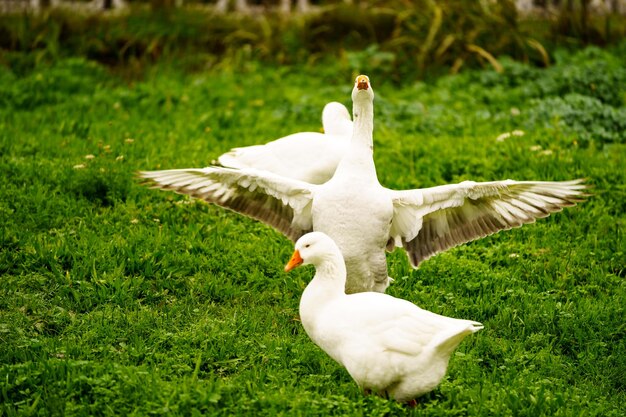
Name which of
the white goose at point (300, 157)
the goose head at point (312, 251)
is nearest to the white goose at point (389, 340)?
the goose head at point (312, 251)

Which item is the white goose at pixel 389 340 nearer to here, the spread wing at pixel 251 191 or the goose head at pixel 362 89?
the spread wing at pixel 251 191

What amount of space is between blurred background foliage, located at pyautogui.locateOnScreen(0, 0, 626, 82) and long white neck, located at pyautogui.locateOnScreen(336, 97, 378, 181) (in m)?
5.81

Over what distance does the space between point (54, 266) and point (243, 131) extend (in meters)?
3.82

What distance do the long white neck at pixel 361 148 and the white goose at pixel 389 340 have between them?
3.94 ft

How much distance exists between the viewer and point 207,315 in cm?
627

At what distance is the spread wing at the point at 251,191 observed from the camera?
618 cm

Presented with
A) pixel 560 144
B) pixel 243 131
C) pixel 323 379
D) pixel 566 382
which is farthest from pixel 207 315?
pixel 560 144

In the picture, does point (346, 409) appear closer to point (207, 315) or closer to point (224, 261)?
point (207, 315)

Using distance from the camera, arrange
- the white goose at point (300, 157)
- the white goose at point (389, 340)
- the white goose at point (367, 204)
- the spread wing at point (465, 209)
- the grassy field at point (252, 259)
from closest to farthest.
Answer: the white goose at point (389, 340)
the grassy field at point (252, 259)
the white goose at point (367, 204)
the spread wing at point (465, 209)
the white goose at point (300, 157)

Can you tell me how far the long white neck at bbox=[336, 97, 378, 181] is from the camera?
5.96m

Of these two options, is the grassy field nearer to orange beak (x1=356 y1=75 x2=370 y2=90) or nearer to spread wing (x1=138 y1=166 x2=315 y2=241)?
spread wing (x1=138 y1=166 x2=315 y2=241)

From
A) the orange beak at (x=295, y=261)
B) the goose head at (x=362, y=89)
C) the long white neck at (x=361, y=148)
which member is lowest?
the orange beak at (x=295, y=261)

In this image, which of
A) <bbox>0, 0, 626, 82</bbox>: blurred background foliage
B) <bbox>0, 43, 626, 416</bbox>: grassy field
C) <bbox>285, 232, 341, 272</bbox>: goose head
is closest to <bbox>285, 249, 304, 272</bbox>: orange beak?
<bbox>285, 232, 341, 272</bbox>: goose head

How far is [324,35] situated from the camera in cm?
1330
